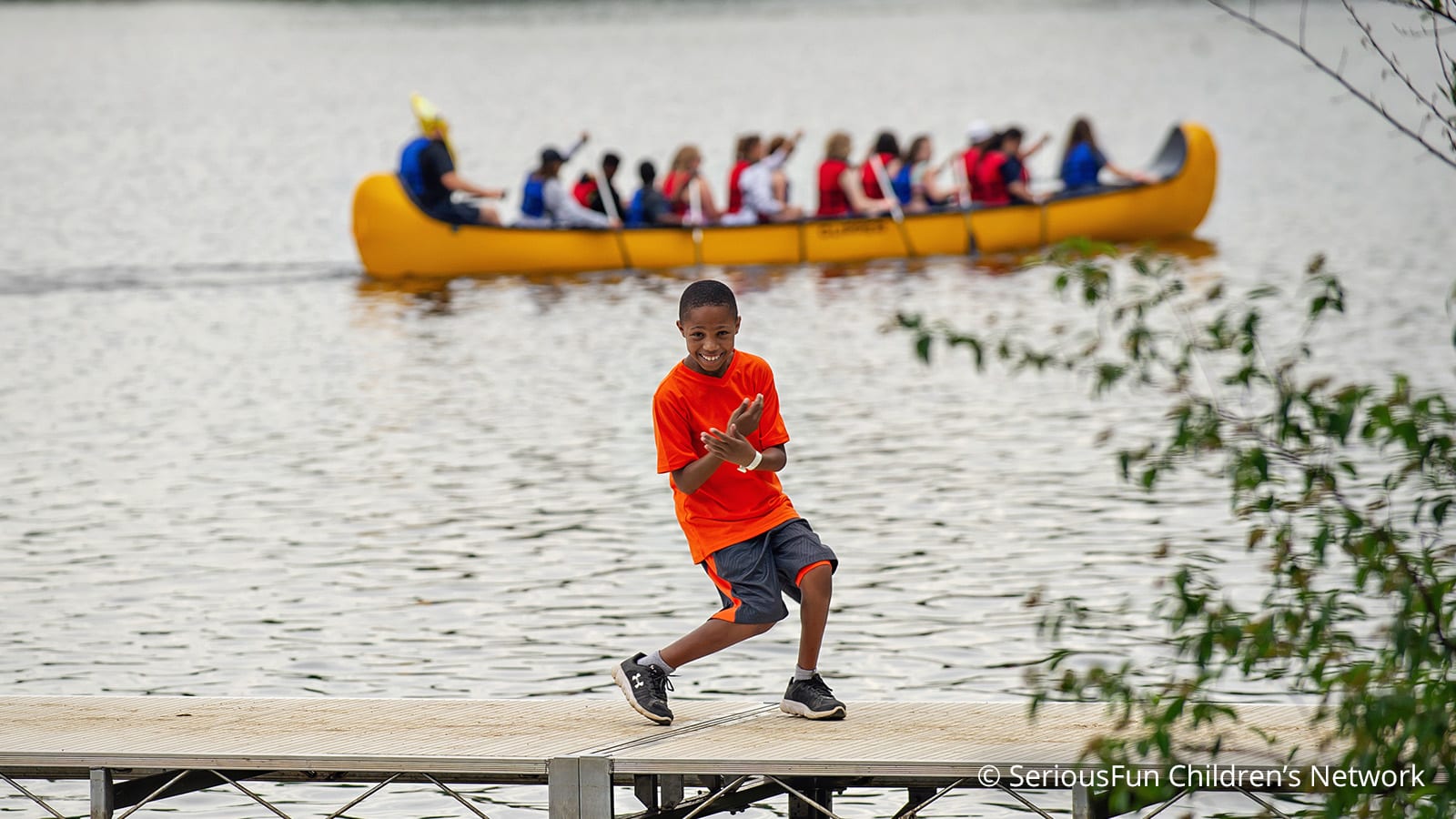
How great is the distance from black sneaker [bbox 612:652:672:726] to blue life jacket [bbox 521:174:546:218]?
60.9 feet

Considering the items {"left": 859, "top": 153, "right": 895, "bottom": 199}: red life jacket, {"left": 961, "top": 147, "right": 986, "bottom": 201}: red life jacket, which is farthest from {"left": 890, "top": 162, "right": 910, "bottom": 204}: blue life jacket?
{"left": 961, "top": 147, "right": 986, "bottom": 201}: red life jacket

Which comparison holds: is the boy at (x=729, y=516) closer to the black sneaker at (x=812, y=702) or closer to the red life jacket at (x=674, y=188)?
the black sneaker at (x=812, y=702)

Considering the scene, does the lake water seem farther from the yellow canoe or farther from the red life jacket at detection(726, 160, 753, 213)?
the red life jacket at detection(726, 160, 753, 213)

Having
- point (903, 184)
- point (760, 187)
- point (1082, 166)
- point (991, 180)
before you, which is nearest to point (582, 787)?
point (760, 187)

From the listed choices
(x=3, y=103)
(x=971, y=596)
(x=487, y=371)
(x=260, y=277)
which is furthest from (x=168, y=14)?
(x=971, y=596)

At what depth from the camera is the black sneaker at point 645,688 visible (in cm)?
636

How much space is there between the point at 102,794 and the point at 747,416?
7.56 ft

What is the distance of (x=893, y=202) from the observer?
2528 centimetres

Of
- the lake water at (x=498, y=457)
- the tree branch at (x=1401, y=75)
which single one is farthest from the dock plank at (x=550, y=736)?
the tree branch at (x=1401, y=75)

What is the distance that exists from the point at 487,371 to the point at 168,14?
431 ft

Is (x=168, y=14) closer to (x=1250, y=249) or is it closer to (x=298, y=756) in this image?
(x=1250, y=249)

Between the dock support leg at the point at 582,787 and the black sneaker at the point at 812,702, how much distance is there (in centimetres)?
80

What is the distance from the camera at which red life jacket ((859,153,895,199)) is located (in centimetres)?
2561

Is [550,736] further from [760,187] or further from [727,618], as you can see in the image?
[760,187]
